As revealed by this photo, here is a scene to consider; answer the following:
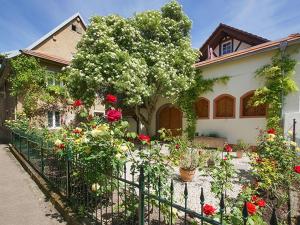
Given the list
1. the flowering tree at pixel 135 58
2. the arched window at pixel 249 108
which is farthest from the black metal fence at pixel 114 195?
the arched window at pixel 249 108

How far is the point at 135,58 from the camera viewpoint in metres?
11.1

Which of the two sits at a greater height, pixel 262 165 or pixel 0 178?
pixel 262 165

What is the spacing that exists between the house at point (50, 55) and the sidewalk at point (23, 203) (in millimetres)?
8473

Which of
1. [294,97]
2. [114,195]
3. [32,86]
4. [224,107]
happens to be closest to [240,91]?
[224,107]

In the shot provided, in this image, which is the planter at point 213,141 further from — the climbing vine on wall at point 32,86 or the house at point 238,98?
the climbing vine on wall at point 32,86

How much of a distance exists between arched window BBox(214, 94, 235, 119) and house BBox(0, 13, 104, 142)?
28.6ft

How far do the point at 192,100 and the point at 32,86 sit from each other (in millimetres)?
9693

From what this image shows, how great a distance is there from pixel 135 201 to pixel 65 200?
5.97ft

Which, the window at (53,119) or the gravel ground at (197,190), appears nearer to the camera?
the gravel ground at (197,190)

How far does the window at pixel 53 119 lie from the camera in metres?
14.4

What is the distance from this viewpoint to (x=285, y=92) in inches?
352

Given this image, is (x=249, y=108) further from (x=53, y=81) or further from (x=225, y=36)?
(x=53, y=81)

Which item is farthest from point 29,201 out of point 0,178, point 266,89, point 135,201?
point 266,89

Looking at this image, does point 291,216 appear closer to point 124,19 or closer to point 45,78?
point 124,19
